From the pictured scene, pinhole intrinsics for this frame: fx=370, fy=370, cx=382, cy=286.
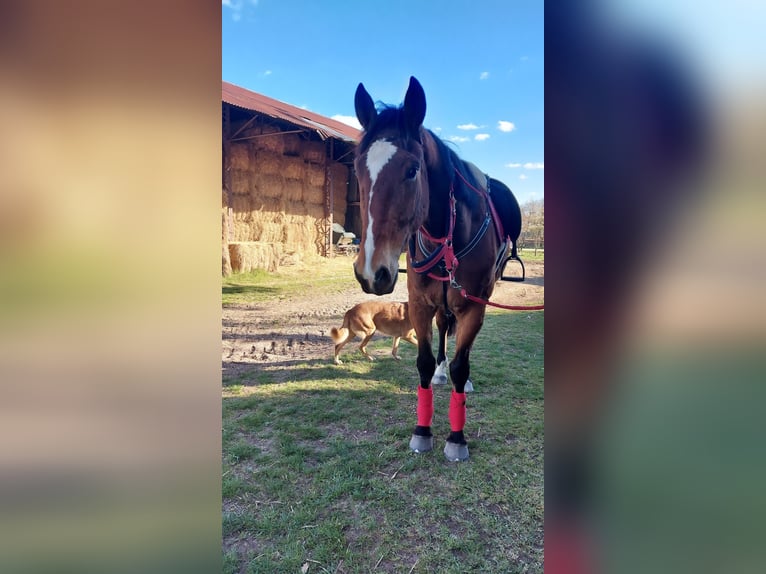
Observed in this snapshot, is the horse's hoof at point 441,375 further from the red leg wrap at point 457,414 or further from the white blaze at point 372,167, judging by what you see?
the white blaze at point 372,167

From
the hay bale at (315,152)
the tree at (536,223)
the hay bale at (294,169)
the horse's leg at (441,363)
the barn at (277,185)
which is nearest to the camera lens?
the tree at (536,223)

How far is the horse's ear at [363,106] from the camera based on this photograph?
2.28m

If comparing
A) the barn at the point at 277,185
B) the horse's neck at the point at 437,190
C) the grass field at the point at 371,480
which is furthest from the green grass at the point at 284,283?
the horse's neck at the point at 437,190

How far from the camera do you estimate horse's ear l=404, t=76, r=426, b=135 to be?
2184 mm

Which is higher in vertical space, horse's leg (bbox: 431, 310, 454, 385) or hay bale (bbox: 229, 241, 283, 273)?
hay bale (bbox: 229, 241, 283, 273)

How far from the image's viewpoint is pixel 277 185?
47.2ft

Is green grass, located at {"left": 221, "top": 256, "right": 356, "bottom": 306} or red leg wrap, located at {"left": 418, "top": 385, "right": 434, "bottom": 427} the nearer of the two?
red leg wrap, located at {"left": 418, "top": 385, "right": 434, "bottom": 427}

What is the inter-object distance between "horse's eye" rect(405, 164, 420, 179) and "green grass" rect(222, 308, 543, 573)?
2007 mm

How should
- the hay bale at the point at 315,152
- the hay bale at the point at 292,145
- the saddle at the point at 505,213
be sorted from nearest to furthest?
the saddle at the point at 505,213, the hay bale at the point at 292,145, the hay bale at the point at 315,152

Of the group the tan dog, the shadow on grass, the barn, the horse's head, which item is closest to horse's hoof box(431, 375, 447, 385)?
the tan dog

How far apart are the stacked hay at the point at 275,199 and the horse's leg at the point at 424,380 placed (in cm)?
958

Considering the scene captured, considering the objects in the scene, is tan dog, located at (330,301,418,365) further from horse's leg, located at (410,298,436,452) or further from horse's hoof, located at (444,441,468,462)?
horse's hoof, located at (444,441,468,462)
